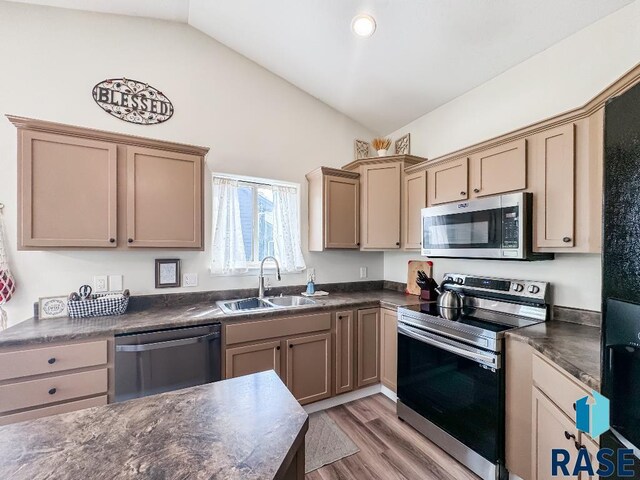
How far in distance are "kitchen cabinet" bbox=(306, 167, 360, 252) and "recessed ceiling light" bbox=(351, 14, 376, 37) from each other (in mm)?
1109

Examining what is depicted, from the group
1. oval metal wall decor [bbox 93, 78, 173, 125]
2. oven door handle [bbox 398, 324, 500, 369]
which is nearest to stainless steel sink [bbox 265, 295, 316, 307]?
oven door handle [bbox 398, 324, 500, 369]

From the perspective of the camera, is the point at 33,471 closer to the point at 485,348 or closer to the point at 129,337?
the point at 129,337

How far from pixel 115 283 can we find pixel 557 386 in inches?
111

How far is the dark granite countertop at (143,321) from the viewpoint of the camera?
158cm

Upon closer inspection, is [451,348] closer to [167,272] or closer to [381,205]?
[381,205]

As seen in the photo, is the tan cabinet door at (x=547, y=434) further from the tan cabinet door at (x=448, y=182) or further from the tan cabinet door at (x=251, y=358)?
the tan cabinet door at (x=251, y=358)

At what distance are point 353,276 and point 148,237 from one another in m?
2.08

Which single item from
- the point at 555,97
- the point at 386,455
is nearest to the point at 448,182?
the point at 555,97

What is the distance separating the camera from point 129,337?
67.6 inches

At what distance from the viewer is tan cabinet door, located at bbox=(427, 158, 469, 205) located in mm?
2227

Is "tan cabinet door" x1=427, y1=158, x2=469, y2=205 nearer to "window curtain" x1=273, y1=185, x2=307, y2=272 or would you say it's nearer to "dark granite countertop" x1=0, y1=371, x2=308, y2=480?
"window curtain" x1=273, y1=185, x2=307, y2=272

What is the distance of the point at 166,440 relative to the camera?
0.72m

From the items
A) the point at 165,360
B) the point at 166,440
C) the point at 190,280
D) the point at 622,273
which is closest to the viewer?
the point at 166,440

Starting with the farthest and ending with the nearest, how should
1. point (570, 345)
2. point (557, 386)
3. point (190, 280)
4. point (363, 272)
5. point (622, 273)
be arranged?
1. point (363, 272)
2. point (190, 280)
3. point (570, 345)
4. point (557, 386)
5. point (622, 273)
